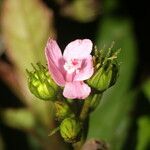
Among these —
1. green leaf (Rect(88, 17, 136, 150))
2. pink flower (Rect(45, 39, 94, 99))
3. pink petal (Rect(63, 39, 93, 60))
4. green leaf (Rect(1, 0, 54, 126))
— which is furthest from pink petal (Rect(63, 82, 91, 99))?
green leaf (Rect(1, 0, 54, 126))

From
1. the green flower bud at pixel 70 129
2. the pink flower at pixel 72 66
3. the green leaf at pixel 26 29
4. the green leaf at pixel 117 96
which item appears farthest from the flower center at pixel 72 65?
the green leaf at pixel 26 29

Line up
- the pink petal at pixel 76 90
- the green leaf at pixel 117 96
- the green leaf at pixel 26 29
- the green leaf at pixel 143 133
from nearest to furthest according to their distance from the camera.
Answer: the pink petal at pixel 76 90
the green leaf at pixel 143 133
the green leaf at pixel 117 96
the green leaf at pixel 26 29

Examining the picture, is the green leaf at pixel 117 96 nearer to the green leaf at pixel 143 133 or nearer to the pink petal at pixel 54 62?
the green leaf at pixel 143 133

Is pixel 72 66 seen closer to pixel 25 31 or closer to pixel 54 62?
pixel 54 62

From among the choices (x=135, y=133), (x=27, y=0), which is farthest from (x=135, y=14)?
(x=135, y=133)

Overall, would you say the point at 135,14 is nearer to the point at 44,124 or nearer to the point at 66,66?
the point at 44,124
